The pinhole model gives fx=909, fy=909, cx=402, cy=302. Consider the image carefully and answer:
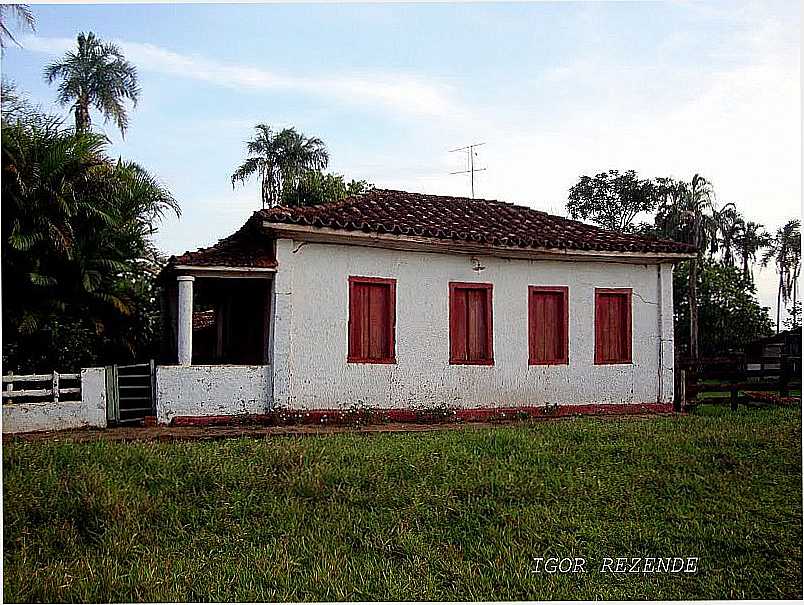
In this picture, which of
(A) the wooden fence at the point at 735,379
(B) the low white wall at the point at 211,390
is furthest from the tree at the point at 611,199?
(B) the low white wall at the point at 211,390

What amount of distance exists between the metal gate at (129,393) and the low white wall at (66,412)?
3.3 inches

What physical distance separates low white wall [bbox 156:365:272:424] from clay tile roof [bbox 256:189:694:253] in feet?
4.68

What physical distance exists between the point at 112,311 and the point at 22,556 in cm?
325

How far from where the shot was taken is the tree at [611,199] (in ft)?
32.6

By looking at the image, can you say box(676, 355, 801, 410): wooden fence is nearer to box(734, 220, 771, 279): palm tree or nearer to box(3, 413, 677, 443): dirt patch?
box(734, 220, 771, 279): palm tree

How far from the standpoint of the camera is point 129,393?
7996 mm

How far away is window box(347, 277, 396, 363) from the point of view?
28.3 ft

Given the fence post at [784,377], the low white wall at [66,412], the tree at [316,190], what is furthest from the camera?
the tree at [316,190]

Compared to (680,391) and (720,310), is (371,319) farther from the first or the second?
(720,310)

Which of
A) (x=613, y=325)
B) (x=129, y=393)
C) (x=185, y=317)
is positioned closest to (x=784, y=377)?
(x=613, y=325)

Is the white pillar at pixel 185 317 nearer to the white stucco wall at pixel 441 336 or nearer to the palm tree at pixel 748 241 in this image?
the white stucco wall at pixel 441 336

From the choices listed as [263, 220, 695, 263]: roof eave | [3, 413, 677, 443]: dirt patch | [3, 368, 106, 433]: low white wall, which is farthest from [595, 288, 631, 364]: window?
[3, 368, 106, 433]: low white wall

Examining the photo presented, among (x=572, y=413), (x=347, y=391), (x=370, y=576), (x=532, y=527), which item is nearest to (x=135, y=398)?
(x=347, y=391)

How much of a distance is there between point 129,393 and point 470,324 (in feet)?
11.0
